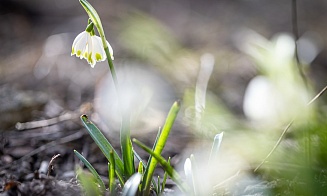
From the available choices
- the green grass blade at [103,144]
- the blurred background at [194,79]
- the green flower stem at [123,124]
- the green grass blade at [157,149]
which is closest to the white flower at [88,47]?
the green flower stem at [123,124]

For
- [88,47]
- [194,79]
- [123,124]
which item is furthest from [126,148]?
[194,79]

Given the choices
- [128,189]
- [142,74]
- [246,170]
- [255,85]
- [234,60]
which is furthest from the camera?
[234,60]

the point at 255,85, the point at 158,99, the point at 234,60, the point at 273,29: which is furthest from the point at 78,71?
the point at 273,29

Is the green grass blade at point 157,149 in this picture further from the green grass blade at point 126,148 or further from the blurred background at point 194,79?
the blurred background at point 194,79

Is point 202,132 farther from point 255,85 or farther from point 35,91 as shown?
point 35,91

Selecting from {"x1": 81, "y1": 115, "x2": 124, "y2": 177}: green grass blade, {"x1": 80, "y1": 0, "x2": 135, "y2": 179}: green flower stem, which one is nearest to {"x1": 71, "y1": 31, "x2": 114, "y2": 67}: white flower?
{"x1": 80, "y1": 0, "x2": 135, "y2": 179}: green flower stem

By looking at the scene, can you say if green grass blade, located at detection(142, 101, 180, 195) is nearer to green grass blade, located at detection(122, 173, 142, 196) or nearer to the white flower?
green grass blade, located at detection(122, 173, 142, 196)

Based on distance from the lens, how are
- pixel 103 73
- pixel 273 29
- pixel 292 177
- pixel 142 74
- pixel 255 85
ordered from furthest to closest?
pixel 273 29
pixel 103 73
pixel 142 74
pixel 255 85
pixel 292 177
